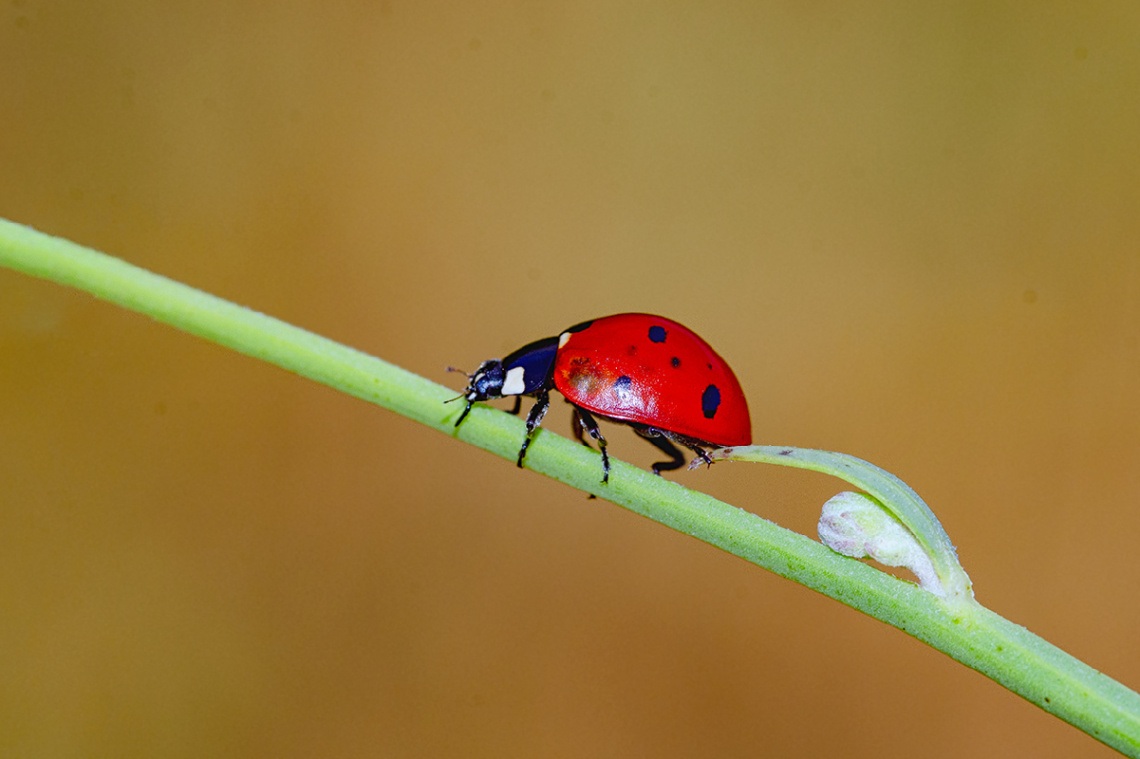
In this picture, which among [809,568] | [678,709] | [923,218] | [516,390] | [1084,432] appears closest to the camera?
[809,568]

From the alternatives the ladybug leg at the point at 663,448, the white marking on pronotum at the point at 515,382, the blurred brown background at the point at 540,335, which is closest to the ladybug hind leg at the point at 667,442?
the ladybug leg at the point at 663,448

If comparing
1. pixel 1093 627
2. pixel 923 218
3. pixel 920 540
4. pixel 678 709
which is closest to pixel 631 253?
pixel 923 218

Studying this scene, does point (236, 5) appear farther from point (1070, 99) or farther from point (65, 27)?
point (1070, 99)

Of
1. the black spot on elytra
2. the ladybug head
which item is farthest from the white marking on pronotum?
the black spot on elytra

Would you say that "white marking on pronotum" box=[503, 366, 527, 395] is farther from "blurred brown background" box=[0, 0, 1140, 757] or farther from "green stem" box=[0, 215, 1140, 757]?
"blurred brown background" box=[0, 0, 1140, 757]

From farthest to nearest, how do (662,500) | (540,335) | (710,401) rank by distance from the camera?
(540,335) < (710,401) < (662,500)

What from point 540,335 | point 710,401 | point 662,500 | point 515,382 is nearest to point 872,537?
point 662,500

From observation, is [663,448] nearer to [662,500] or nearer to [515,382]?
[515,382]
